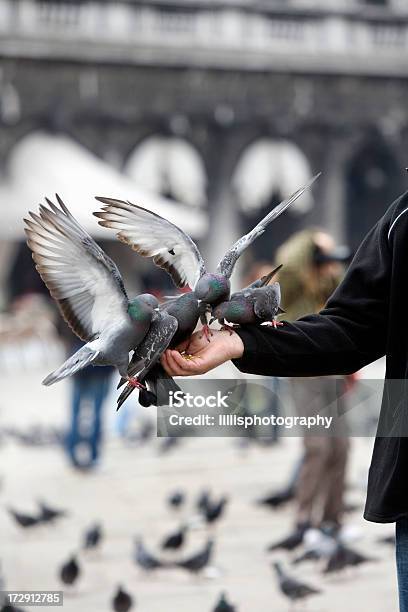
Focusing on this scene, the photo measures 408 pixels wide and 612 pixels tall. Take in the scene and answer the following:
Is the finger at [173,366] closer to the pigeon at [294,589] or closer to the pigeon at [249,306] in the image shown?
the pigeon at [249,306]

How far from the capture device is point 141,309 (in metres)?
2.58

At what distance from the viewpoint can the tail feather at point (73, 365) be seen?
2508 mm

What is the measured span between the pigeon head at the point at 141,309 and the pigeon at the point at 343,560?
3.38m

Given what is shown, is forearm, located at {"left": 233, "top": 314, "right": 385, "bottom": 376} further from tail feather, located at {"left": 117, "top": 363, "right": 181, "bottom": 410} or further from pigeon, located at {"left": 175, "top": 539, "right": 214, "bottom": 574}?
pigeon, located at {"left": 175, "top": 539, "right": 214, "bottom": 574}

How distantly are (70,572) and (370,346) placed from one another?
294cm

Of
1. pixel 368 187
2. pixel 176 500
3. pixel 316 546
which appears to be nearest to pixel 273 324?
pixel 316 546

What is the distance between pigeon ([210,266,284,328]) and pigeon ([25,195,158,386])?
19 cm

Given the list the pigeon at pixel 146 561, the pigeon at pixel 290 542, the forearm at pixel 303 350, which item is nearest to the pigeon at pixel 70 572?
the pigeon at pixel 146 561

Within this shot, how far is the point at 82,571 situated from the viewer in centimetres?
596

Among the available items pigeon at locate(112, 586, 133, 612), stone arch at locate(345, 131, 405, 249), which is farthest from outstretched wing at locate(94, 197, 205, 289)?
stone arch at locate(345, 131, 405, 249)

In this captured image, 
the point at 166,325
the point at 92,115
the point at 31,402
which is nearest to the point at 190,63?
the point at 92,115

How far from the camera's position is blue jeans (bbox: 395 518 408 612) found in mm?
2742

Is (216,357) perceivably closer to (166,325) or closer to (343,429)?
(166,325)

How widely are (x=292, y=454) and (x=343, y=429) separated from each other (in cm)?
592
